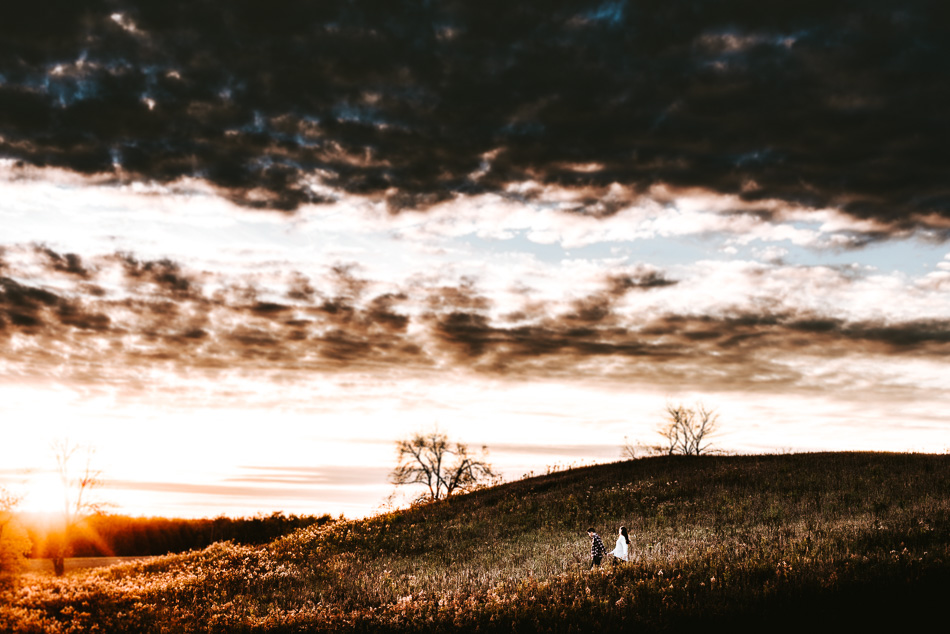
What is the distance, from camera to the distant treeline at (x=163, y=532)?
65.4 m

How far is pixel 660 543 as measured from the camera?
917 inches

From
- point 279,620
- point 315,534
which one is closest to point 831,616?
point 279,620

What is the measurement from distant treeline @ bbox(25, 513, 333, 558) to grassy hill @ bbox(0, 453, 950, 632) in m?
29.7

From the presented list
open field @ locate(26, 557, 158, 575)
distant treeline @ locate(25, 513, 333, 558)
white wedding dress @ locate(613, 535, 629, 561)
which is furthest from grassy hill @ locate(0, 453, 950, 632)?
distant treeline @ locate(25, 513, 333, 558)

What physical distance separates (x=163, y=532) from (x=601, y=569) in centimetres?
7882

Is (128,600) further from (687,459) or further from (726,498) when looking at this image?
(687,459)

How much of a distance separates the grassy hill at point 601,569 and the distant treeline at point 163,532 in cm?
2973

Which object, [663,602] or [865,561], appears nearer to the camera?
[663,602]

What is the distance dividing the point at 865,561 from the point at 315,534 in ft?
110

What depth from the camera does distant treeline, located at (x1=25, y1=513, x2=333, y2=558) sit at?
65375mm

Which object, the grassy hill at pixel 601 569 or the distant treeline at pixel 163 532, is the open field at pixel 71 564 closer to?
the distant treeline at pixel 163 532

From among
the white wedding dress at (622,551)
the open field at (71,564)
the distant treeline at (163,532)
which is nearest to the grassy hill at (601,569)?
the white wedding dress at (622,551)

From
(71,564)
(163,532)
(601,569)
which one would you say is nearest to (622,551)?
(601,569)

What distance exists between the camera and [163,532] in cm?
7738
